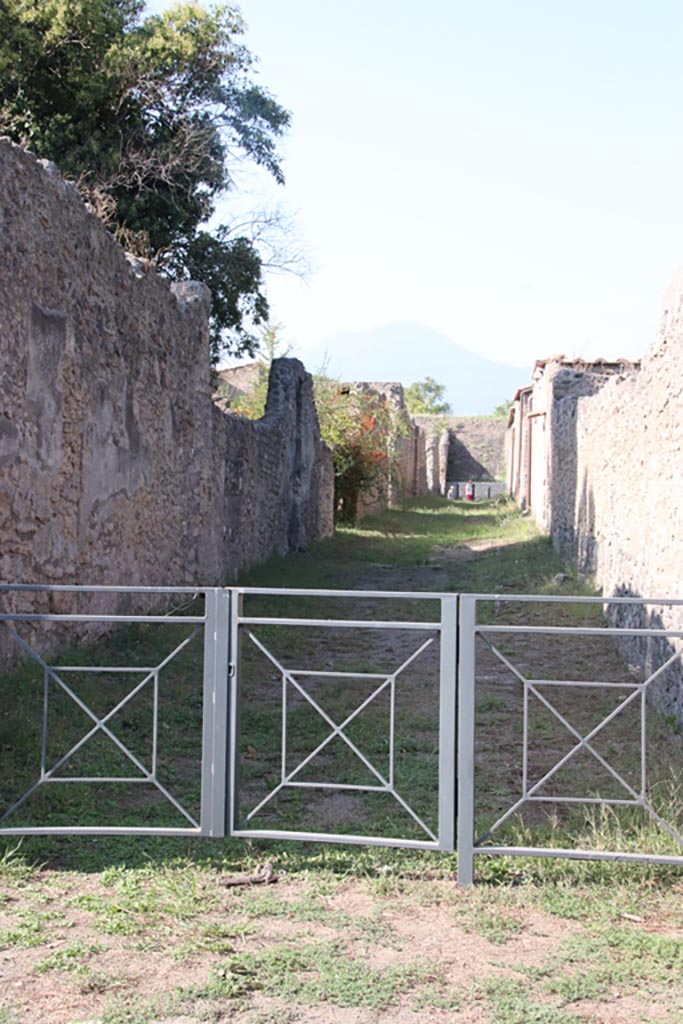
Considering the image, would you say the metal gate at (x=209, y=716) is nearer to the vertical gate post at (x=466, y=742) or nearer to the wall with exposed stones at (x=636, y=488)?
the vertical gate post at (x=466, y=742)

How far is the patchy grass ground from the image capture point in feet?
10.0

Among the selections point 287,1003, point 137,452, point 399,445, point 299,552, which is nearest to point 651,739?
point 287,1003

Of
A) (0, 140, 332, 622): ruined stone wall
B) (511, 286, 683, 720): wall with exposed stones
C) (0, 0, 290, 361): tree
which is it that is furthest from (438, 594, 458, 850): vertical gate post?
(0, 0, 290, 361): tree

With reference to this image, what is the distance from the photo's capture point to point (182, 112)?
688 inches

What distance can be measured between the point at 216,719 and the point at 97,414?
4537mm

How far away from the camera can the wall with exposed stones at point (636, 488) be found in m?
7.25

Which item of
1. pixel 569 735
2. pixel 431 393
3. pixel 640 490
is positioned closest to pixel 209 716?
pixel 569 735

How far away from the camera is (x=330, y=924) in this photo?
3602 millimetres

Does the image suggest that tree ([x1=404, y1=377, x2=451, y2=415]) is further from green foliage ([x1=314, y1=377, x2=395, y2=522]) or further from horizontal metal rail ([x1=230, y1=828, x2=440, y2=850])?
horizontal metal rail ([x1=230, y1=828, x2=440, y2=850])

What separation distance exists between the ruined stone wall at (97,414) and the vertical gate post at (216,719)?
2841mm

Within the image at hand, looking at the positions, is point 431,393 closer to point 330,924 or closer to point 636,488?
point 636,488

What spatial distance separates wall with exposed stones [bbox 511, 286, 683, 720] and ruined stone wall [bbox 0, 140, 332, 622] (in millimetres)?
4327

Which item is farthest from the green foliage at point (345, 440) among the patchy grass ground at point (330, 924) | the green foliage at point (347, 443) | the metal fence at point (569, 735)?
the patchy grass ground at point (330, 924)

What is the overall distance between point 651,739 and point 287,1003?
397 centimetres
